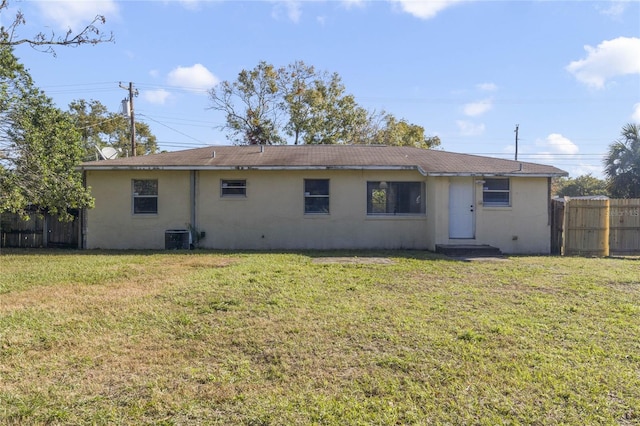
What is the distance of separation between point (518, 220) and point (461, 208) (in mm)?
1794

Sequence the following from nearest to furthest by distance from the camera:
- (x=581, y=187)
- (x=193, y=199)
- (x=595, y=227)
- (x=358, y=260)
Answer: (x=358, y=260) → (x=595, y=227) → (x=193, y=199) → (x=581, y=187)

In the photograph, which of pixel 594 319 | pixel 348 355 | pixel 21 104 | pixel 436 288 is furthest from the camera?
pixel 21 104

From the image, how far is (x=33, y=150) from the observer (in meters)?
11.0

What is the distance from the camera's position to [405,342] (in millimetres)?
4559

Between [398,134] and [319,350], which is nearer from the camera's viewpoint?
[319,350]

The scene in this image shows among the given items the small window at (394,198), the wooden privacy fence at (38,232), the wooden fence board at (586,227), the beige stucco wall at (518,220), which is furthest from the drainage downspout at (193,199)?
the wooden fence board at (586,227)

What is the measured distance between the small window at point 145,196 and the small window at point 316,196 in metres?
4.77

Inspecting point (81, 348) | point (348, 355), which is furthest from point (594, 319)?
point (81, 348)

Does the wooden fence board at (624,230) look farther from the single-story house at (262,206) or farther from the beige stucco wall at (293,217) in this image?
the beige stucco wall at (293,217)

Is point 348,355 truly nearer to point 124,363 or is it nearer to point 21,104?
point 124,363

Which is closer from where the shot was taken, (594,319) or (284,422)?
(284,422)

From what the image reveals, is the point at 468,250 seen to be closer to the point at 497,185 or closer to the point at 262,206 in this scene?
the point at 497,185

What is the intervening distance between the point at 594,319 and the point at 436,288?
7.71ft

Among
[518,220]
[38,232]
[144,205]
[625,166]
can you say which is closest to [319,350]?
[518,220]
